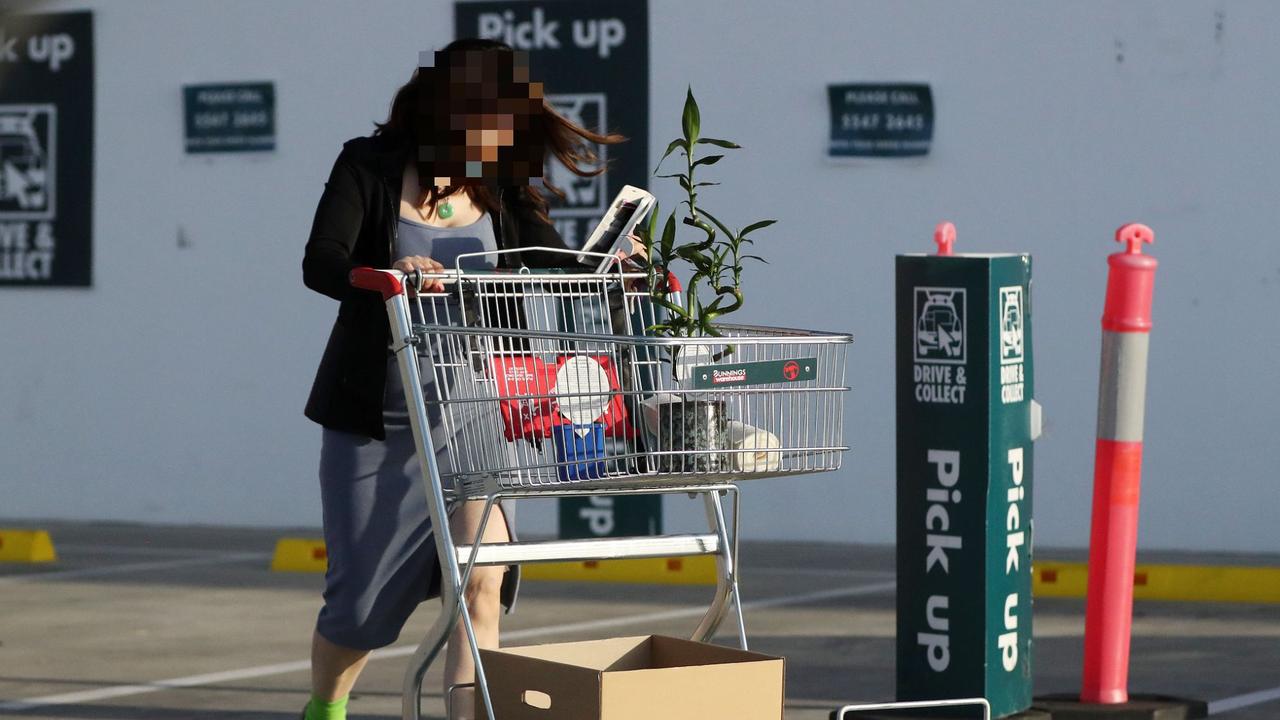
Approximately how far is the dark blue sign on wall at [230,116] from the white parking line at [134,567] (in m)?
2.53

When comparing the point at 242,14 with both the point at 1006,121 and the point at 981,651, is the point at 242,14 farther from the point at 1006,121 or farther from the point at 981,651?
the point at 981,651

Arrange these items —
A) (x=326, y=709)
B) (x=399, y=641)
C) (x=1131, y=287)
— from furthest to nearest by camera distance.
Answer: (x=399, y=641), (x=1131, y=287), (x=326, y=709)

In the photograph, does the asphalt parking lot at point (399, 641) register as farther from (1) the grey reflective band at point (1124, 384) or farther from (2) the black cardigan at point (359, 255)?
(2) the black cardigan at point (359, 255)

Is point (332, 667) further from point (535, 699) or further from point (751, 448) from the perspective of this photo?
point (751, 448)

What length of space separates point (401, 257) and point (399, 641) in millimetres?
3493

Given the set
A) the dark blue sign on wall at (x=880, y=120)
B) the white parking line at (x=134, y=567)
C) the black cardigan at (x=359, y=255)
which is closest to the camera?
the black cardigan at (x=359, y=255)

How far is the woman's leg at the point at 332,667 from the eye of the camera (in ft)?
15.9

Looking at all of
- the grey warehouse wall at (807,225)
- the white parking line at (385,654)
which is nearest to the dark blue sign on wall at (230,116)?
the grey warehouse wall at (807,225)

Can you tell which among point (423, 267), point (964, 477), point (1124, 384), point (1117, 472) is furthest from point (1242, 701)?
point (423, 267)

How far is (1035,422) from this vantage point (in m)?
5.55

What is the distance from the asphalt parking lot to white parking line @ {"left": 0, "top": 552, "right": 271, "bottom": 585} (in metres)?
0.02

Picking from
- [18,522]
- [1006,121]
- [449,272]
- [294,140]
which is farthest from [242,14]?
[449,272]

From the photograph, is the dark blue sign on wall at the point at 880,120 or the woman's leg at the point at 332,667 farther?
the dark blue sign on wall at the point at 880,120

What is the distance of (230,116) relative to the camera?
1153 cm
